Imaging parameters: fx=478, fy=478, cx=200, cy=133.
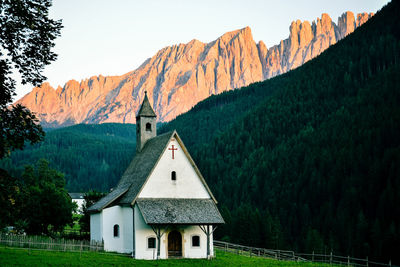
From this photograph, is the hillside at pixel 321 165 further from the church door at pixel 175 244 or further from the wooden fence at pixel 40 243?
the wooden fence at pixel 40 243

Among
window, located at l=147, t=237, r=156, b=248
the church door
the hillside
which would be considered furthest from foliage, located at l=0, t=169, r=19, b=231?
the hillside

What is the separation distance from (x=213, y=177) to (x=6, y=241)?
126 meters

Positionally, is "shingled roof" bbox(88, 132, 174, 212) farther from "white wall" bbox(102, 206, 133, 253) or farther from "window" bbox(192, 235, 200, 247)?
"window" bbox(192, 235, 200, 247)

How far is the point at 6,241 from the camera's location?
37.8m

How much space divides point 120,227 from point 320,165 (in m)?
108

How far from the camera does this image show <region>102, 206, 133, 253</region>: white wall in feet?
131

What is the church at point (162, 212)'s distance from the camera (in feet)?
125

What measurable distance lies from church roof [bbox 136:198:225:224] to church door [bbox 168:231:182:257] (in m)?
1.97

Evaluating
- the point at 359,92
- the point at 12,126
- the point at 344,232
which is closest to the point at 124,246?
the point at 12,126

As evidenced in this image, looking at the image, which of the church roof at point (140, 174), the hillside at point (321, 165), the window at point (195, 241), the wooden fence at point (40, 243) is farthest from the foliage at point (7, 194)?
the hillside at point (321, 165)

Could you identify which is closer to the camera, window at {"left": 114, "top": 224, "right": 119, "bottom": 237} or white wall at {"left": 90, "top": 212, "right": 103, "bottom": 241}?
window at {"left": 114, "top": 224, "right": 119, "bottom": 237}

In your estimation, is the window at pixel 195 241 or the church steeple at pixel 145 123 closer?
the window at pixel 195 241

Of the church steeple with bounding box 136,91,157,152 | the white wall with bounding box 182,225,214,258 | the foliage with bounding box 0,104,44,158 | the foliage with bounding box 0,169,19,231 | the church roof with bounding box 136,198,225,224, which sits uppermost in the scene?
the church steeple with bounding box 136,91,157,152

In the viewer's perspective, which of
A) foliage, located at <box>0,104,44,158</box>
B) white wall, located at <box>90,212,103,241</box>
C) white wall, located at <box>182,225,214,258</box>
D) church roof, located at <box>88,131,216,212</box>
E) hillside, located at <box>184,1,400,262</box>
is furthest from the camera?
hillside, located at <box>184,1,400,262</box>
